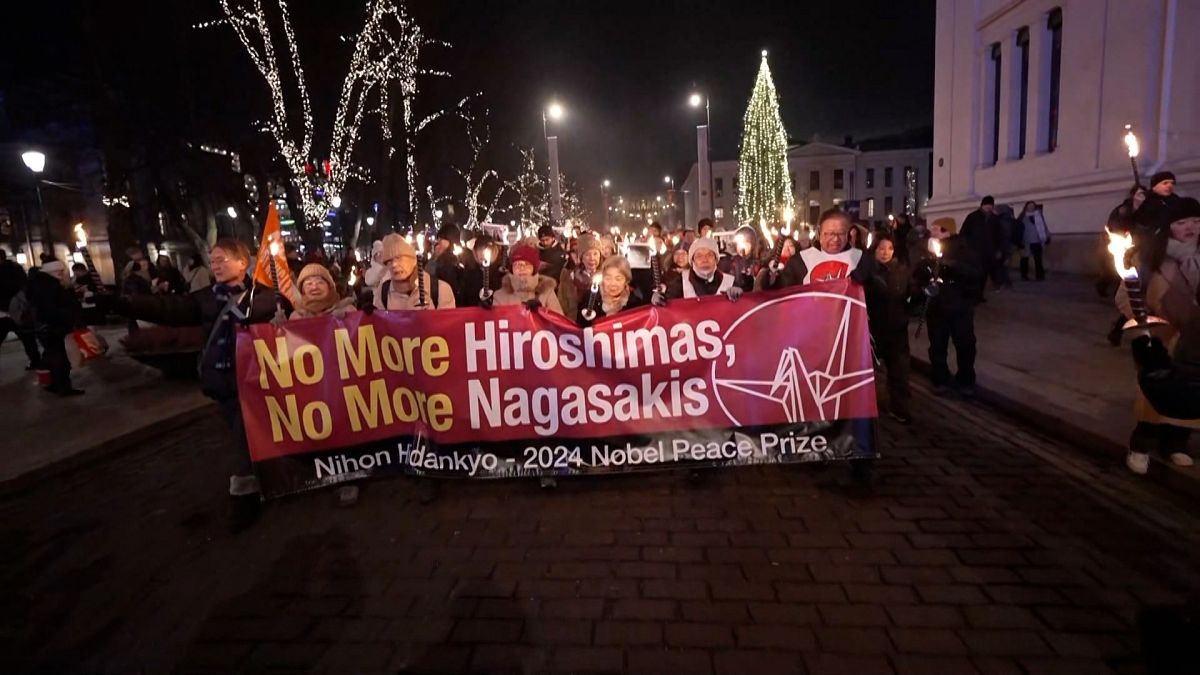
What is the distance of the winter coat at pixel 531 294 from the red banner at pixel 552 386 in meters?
0.96

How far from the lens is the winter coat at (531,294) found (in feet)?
20.4

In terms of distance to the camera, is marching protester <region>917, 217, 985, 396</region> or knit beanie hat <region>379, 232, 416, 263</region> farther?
marching protester <region>917, 217, 985, 396</region>

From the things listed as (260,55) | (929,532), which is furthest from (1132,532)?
(260,55)

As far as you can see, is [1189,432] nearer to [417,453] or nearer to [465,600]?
[465,600]

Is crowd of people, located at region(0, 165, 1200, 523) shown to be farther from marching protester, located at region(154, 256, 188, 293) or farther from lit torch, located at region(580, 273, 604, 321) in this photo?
marching protester, located at region(154, 256, 188, 293)

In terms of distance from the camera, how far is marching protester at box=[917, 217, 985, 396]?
748cm

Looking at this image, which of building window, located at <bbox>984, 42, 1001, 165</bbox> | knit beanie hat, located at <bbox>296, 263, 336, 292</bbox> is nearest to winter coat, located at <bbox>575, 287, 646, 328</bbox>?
knit beanie hat, located at <bbox>296, 263, 336, 292</bbox>

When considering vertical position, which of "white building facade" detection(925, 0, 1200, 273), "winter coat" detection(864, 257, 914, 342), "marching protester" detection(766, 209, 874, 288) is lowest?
"winter coat" detection(864, 257, 914, 342)

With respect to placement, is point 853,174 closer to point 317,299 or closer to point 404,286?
point 404,286

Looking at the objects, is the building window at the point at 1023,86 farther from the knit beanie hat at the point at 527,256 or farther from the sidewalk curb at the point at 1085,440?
the knit beanie hat at the point at 527,256

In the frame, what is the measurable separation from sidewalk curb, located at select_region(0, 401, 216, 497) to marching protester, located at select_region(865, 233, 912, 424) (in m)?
7.28

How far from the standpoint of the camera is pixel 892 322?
6.73 meters

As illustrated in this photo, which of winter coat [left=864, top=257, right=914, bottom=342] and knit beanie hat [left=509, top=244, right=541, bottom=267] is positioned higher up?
knit beanie hat [left=509, top=244, right=541, bottom=267]

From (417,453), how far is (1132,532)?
460cm
